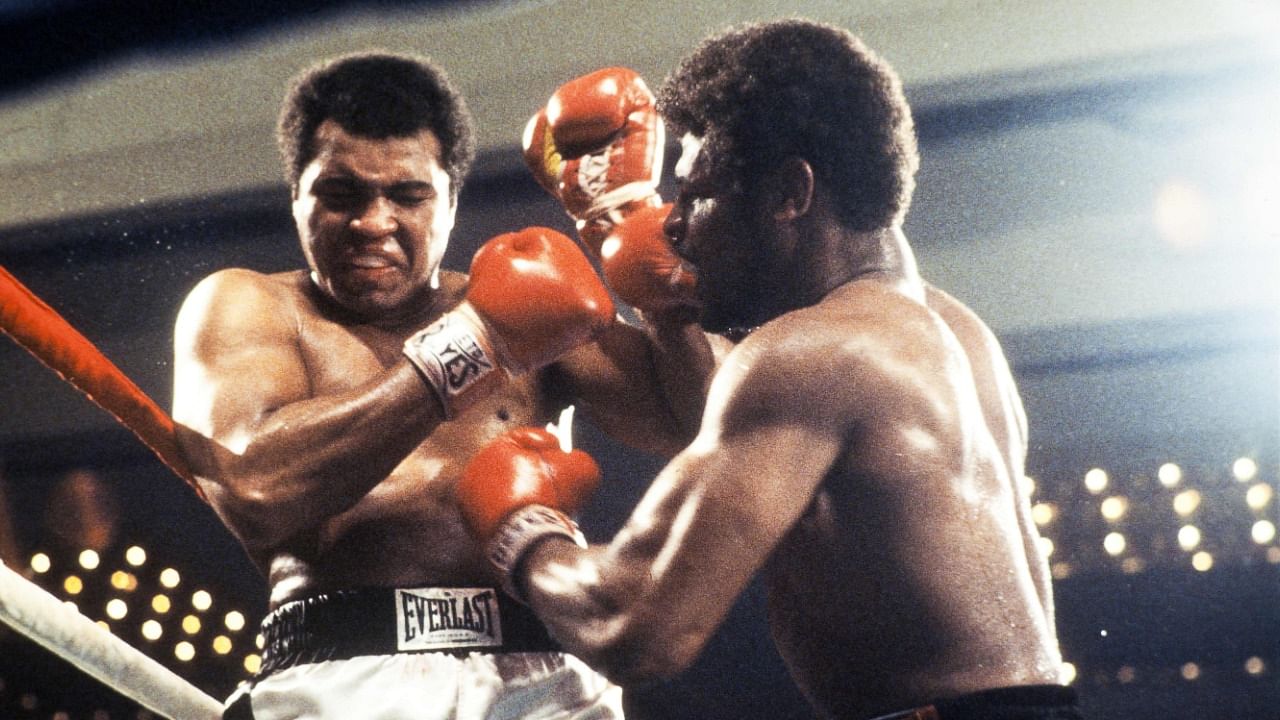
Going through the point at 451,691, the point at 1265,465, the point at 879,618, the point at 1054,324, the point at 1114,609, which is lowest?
the point at 1114,609

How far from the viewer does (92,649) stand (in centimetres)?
172

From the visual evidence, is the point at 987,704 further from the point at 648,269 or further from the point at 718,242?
the point at 648,269

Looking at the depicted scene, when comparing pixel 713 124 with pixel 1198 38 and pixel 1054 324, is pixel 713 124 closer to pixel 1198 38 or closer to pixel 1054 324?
pixel 1054 324

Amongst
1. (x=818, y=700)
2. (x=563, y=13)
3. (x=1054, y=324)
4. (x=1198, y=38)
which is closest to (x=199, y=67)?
(x=563, y=13)

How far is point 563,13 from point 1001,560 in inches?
128

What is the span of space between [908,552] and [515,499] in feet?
1.88

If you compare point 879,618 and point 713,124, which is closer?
point 879,618

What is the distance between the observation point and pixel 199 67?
175 inches

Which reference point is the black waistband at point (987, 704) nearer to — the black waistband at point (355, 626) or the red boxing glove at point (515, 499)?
the red boxing glove at point (515, 499)

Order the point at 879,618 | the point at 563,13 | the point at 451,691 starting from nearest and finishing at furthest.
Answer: the point at 879,618 → the point at 451,691 → the point at 563,13

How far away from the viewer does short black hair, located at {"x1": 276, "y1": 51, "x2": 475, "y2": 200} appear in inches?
86.2

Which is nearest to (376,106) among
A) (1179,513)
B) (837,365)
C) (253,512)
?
(253,512)

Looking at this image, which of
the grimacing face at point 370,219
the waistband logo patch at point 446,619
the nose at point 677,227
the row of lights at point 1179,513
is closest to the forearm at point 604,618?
the waistband logo patch at point 446,619

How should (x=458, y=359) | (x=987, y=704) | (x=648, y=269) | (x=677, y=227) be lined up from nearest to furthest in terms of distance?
(x=987, y=704) → (x=677, y=227) → (x=458, y=359) → (x=648, y=269)
